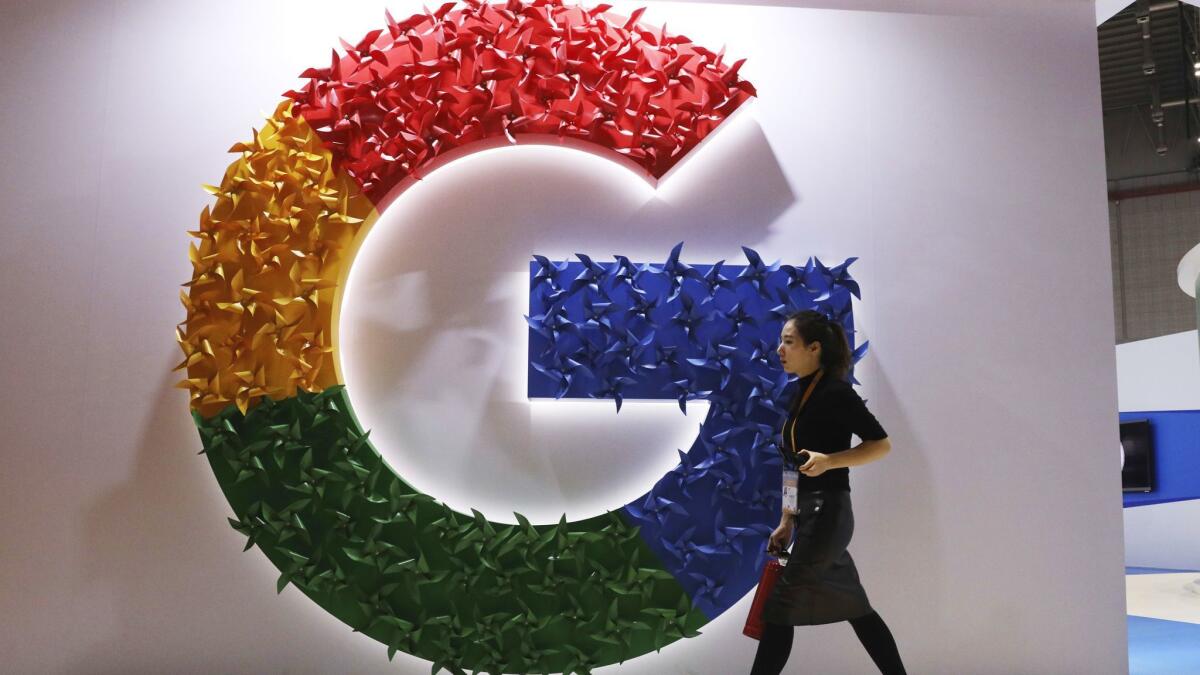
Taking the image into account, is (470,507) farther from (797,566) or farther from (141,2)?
(141,2)

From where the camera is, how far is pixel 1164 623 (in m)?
4.94

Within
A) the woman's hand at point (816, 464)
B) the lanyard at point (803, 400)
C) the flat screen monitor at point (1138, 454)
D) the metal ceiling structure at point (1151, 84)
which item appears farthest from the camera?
the metal ceiling structure at point (1151, 84)

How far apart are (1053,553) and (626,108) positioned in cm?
233

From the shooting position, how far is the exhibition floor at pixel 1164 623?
3.81 metres

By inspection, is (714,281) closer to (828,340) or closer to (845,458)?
(828,340)

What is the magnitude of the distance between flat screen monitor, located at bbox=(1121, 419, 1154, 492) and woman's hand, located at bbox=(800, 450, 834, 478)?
5318 millimetres

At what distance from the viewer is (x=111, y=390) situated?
326cm

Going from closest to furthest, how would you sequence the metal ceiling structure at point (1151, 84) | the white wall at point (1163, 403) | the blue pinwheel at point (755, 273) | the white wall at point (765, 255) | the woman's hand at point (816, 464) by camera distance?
the woman's hand at point (816, 464), the white wall at point (765, 255), the blue pinwheel at point (755, 273), the metal ceiling structure at point (1151, 84), the white wall at point (1163, 403)

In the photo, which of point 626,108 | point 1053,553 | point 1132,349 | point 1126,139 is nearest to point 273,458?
point 626,108

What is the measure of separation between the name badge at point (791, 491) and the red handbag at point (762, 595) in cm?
17

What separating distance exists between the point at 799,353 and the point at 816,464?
36 cm

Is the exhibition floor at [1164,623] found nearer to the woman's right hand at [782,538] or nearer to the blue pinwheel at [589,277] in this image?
the woman's right hand at [782,538]

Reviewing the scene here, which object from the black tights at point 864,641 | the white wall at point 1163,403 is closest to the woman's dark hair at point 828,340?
the black tights at point 864,641

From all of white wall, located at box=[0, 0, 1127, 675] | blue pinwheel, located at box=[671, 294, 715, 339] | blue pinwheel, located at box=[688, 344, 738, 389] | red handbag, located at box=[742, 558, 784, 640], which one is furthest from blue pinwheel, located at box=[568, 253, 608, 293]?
red handbag, located at box=[742, 558, 784, 640]
